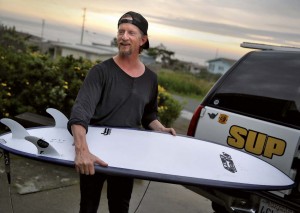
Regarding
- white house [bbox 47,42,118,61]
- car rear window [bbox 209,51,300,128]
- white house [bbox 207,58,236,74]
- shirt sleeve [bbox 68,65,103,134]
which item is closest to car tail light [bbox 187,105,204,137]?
car rear window [bbox 209,51,300,128]

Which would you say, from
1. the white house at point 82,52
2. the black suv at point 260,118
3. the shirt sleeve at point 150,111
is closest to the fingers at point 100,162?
the shirt sleeve at point 150,111

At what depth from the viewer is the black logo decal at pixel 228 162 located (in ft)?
8.97

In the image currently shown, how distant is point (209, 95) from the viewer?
3545mm

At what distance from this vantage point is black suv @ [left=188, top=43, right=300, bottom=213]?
2.91 m

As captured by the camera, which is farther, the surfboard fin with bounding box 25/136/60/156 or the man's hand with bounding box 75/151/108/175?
the surfboard fin with bounding box 25/136/60/156

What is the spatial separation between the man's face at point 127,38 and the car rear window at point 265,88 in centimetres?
132

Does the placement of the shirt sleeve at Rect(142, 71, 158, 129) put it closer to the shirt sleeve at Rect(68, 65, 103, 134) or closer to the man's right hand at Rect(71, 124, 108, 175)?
the shirt sleeve at Rect(68, 65, 103, 134)

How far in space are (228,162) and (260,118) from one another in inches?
22.0

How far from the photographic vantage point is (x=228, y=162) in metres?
2.84

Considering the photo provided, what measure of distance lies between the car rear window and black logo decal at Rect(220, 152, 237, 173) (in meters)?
0.50

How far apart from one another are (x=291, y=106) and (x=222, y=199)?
3.32 feet

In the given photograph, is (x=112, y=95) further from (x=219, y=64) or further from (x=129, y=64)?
(x=219, y=64)

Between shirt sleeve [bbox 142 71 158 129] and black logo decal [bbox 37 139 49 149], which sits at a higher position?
shirt sleeve [bbox 142 71 158 129]

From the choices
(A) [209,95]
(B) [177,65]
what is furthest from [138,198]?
(B) [177,65]
